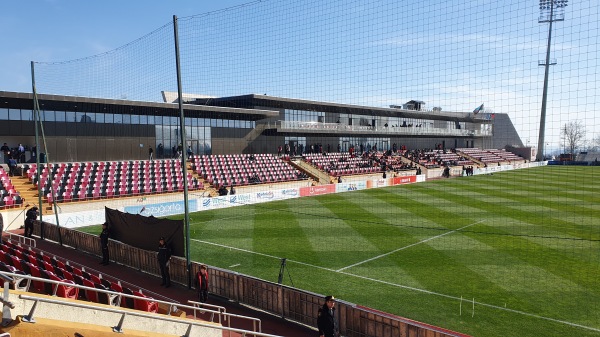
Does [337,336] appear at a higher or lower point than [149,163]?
lower

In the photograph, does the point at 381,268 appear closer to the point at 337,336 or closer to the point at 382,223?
the point at 337,336

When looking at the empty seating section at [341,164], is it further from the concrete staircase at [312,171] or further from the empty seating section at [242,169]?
the empty seating section at [242,169]

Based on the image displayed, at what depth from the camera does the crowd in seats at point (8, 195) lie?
870 inches

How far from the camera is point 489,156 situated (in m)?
73.8

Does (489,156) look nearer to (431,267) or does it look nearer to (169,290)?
(431,267)

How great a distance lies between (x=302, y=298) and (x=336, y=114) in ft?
143

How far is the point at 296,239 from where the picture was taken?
19500 millimetres

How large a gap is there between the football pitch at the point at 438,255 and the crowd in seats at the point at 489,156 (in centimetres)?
4015

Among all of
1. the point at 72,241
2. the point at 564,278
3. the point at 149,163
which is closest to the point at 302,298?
the point at 564,278

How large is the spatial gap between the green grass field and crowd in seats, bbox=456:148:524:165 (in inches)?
1579

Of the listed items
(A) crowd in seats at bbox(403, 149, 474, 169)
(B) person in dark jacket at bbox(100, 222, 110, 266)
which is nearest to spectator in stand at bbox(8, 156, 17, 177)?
(B) person in dark jacket at bbox(100, 222, 110, 266)

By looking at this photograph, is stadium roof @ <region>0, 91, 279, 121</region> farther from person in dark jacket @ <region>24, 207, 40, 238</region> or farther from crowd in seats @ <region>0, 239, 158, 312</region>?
crowd in seats @ <region>0, 239, 158, 312</region>

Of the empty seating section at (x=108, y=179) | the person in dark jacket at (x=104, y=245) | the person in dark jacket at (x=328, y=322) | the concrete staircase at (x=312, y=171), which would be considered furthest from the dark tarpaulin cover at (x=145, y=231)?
the concrete staircase at (x=312, y=171)

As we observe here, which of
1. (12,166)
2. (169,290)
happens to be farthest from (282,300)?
(12,166)
